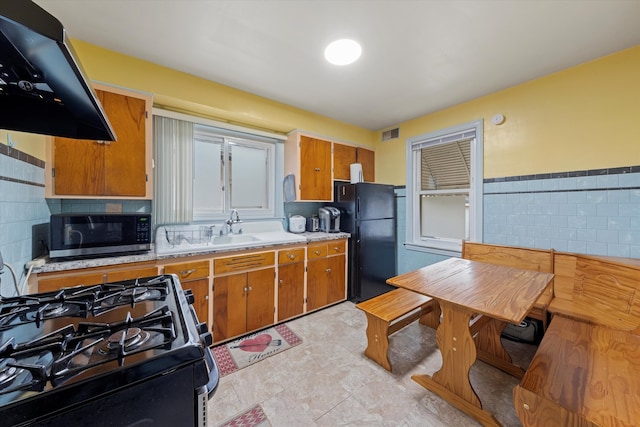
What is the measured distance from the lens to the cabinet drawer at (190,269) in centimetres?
184

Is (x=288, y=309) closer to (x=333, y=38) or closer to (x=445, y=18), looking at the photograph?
(x=333, y=38)

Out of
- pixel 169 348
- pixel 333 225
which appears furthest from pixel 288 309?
pixel 169 348

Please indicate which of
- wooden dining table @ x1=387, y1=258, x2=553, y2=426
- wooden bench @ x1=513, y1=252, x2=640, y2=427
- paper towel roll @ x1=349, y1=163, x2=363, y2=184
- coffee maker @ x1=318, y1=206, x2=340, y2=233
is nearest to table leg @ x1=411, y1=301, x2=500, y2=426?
wooden dining table @ x1=387, y1=258, x2=553, y2=426

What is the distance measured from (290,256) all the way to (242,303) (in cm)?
65

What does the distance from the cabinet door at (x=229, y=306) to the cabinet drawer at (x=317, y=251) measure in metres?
0.78

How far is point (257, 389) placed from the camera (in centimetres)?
163

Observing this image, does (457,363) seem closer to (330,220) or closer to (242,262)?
(242,262)

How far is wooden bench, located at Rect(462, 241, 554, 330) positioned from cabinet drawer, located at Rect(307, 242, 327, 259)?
1.53 meters

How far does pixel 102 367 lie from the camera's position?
54cm

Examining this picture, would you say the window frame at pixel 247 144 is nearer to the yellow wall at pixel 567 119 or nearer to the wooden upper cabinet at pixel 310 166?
the wooden upper cabinet at pixel 310 166

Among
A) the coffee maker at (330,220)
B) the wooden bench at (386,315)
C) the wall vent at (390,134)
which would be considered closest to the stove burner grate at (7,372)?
the wooden bench at (386,315)

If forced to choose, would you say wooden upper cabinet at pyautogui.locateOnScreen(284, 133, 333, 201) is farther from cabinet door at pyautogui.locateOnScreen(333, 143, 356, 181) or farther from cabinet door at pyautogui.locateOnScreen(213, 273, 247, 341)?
cabinet door at pyautogui.locateOnScreen(213, 273, 247, 341)

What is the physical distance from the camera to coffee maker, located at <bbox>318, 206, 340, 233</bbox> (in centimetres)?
309

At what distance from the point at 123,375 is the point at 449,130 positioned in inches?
137
